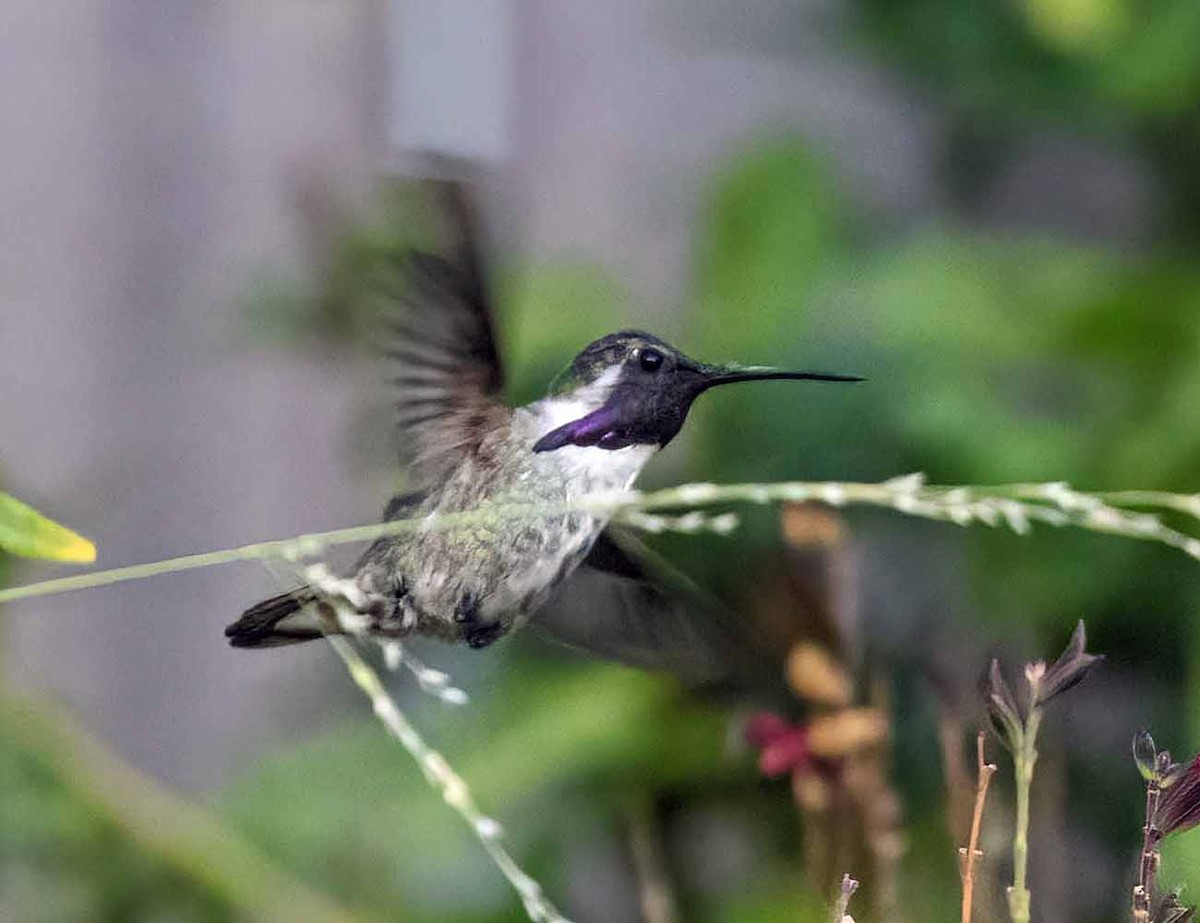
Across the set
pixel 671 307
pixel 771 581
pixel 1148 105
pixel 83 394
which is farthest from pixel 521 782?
pixel 1148 105

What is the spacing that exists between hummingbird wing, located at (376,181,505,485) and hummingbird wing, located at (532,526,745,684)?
0.11 ft

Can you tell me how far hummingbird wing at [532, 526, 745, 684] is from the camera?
0.27m

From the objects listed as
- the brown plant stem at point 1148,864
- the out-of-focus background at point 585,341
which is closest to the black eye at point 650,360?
A: the brown plant stem at point 1148,864

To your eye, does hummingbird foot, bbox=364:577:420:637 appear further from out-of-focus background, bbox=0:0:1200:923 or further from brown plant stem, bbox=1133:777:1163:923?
out-of-focus background, bbox=0:0:1200:923

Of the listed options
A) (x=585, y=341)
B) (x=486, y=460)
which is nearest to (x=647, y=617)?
(x=486, y=460)

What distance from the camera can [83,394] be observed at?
1562 mm

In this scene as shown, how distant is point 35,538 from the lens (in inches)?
11.7

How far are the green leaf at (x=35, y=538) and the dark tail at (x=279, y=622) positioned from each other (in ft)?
0.21

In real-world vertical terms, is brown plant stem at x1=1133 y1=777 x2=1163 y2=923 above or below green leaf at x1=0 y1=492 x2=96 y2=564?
below

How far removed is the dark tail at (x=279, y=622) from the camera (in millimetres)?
240

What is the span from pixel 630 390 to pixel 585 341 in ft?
1.79

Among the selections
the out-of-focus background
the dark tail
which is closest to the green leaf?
the dark tail

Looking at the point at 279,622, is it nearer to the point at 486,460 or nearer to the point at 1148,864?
the point at 486,460

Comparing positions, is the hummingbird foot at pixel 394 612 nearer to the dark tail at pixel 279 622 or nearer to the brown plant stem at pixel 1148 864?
the dark tail at pixel 279 622
